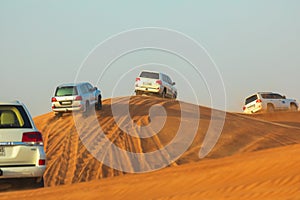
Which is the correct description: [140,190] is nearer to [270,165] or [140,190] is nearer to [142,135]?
[270,165]

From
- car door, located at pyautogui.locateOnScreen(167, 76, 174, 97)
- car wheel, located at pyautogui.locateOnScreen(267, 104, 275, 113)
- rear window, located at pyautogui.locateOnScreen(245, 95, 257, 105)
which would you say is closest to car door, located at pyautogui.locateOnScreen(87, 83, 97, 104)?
car door, located at pyautogui.locateOnScreen(167, 76, 174, 97)

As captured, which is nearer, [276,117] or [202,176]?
[202,176]

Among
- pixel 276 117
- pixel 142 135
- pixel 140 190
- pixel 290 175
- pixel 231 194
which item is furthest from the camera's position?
pixel 276 117

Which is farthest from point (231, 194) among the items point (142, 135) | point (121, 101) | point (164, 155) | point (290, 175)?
point (121, 101)

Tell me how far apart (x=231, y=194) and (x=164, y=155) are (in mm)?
15743

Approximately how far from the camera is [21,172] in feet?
42.8

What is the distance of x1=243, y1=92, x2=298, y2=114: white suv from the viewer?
152 ft

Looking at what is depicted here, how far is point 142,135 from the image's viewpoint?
94.7 ft

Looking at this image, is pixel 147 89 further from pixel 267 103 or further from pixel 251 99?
pixel 267 103

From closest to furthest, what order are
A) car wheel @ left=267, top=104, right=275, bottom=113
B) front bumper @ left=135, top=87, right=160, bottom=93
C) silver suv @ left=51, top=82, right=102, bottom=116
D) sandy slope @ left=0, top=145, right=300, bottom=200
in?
sandy slope @ left=0, top=145, right=300, bottom=200 < silver suv @ left=51, top=82, right=102, bottom=116 < front bumper @ left=135, top=87, right=160, bottom=93 < car wheel @ left=267, top=104, right=275, bottom=113

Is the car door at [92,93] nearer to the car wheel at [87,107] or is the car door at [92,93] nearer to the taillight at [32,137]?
the car wheel at [87,107]

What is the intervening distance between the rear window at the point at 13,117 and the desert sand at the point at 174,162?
122 centimetres

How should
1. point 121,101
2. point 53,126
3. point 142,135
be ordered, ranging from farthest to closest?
1. point 121,101
2. point 53,126
3. point 142,135

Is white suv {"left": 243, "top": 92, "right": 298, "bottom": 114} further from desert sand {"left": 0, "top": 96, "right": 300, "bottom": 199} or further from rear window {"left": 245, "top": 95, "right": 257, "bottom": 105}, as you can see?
desert sand {"left": 0, "top": 96, "right": 300, "bottom": 199}
